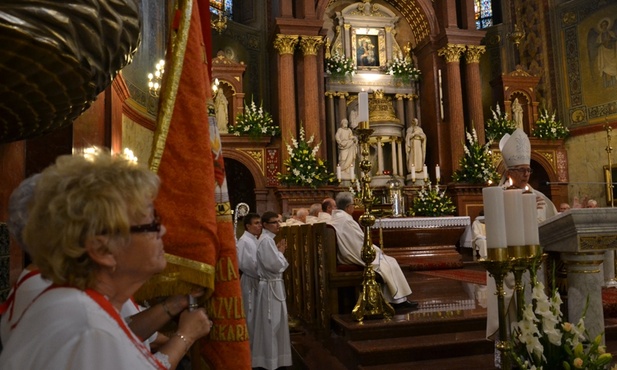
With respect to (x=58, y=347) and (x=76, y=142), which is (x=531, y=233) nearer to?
(x=58, y=347)

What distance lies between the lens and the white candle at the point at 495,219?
207 centimetres

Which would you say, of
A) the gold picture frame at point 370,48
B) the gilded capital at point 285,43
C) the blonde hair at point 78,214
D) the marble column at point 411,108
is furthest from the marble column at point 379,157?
the blonde hair at point 78,214

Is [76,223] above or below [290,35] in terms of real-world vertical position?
below

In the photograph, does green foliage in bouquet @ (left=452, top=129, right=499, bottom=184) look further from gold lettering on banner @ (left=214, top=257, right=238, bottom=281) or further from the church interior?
gold lettering on banner @ (left=214, top=257, right=238, bottom=281)

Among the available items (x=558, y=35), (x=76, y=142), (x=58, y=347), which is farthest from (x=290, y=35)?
(x=58, y=347)

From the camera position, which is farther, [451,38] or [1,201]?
Result: [451,38]

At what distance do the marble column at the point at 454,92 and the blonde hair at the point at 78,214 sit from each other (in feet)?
43.9

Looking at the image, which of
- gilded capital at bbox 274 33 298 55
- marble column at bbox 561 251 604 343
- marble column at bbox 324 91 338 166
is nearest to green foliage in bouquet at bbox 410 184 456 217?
marble column at bbox 324 91 338 166

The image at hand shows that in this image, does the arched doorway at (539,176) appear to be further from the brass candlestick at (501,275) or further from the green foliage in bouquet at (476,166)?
the brass candlestick at (501,275)

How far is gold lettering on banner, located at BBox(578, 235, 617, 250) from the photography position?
10.2ft

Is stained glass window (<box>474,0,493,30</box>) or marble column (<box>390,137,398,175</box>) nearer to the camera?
marble column (<box>390,137,398,175</box>)

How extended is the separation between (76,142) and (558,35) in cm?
1604

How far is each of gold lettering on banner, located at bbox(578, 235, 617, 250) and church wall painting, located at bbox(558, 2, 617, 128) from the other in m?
13.0

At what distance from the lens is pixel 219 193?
219 cm
